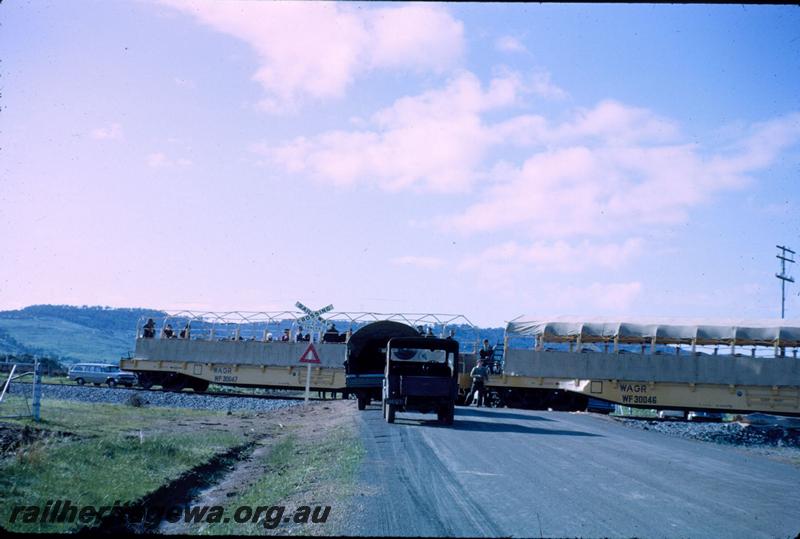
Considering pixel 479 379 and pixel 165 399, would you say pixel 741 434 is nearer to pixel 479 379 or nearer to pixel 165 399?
pixel 479 379

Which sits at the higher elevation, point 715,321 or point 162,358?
point 715,321

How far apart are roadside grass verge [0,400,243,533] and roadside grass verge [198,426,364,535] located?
1352 mm

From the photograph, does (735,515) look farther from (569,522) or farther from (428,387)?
(428,387)

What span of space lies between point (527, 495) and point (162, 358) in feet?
98.8

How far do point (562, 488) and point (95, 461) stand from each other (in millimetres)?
7241

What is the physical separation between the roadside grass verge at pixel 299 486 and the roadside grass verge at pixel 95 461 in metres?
1.35

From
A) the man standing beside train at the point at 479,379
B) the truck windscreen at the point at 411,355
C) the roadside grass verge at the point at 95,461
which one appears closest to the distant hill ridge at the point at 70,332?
the man standing beside train at the point at 479,379

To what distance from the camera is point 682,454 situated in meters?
15.0

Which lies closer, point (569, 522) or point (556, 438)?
point (569, 522)

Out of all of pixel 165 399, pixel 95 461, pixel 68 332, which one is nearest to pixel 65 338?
pixel 68 332

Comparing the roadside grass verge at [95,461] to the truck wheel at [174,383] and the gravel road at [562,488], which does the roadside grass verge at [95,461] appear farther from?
the truck wheel at [174,383]

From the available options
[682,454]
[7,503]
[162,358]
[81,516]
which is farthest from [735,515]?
[162,358]

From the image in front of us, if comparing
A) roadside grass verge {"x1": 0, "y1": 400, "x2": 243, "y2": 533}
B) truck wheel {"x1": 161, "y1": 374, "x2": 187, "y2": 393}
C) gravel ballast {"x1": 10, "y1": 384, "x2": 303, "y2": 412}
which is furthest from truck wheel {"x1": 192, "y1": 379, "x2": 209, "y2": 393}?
roadside grass verge {"x1": 0, "y1": 400, "x2": 243, "y2": 533}

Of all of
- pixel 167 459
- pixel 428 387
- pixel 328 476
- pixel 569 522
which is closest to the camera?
pixel 569 522
